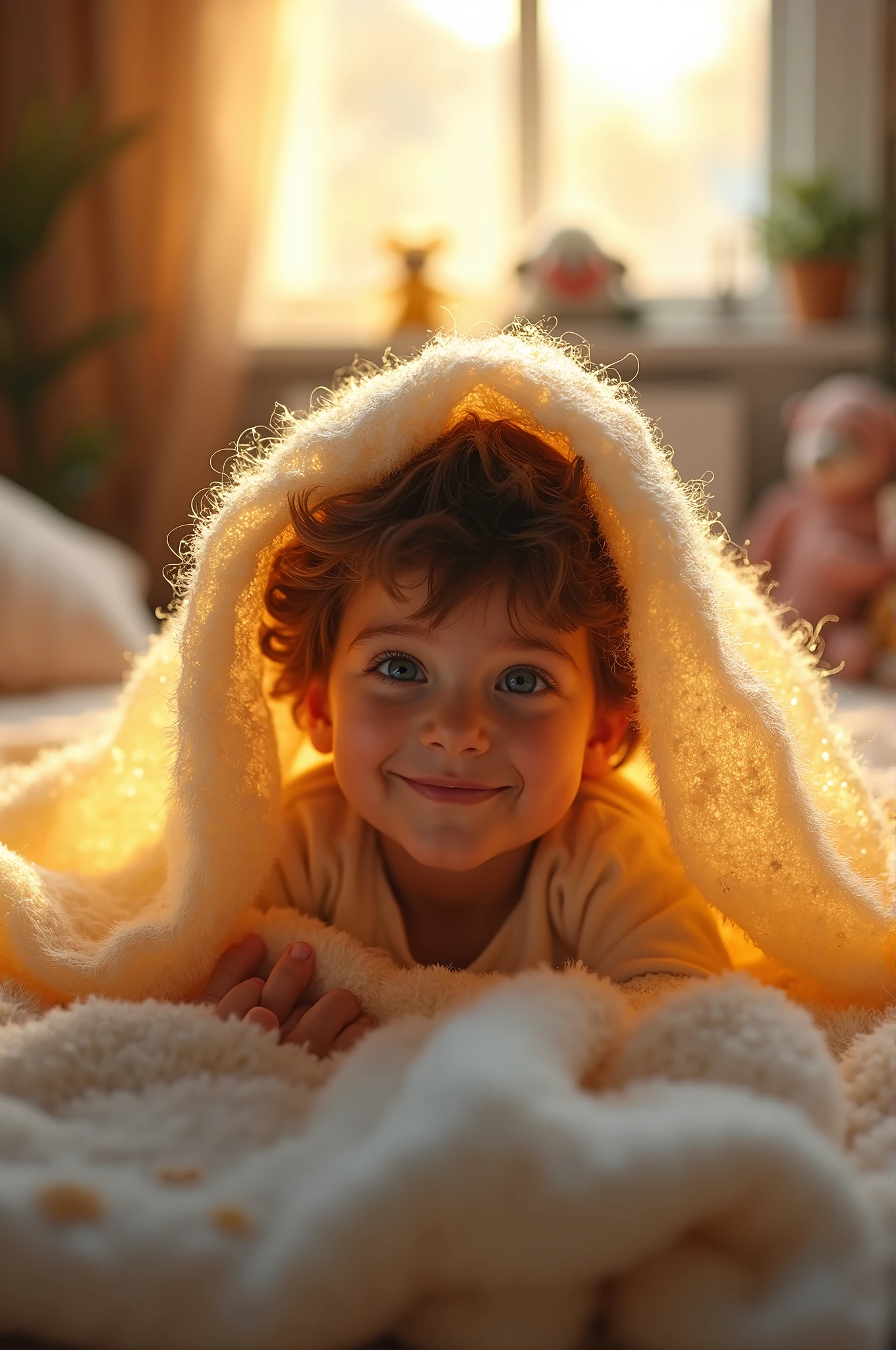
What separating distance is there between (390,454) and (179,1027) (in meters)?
0.41

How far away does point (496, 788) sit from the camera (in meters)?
0.95

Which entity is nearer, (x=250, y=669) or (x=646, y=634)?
(x=646, y=634)

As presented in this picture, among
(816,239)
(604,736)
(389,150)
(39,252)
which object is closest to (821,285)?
(816,239)

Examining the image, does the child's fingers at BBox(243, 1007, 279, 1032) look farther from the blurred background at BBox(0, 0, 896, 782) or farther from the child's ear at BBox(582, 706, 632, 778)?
the blurred background at BBox(0, 0, 896, 782)

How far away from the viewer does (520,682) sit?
3.12 ft

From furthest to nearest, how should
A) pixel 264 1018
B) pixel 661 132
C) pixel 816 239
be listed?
pixel 661 132 → pixel 816 239 → pixel 264 1018

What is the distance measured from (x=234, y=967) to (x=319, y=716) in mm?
221

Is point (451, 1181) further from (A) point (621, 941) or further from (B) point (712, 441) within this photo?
(B) point (712, 441)

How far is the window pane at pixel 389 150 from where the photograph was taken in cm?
319

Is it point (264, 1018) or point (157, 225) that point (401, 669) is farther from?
point (157, 225)

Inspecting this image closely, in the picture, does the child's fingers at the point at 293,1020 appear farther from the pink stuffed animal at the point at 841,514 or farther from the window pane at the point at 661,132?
the window pane at the point at 661,132

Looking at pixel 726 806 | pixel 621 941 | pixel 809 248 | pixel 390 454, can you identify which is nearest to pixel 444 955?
pixel 621 941

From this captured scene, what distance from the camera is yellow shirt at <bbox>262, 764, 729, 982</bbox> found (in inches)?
38.5

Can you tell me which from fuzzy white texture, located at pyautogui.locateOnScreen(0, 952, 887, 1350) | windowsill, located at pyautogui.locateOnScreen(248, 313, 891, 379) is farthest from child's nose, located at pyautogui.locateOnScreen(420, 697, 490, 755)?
windowsill, located at pyautogui.locateOnScreen(248, 313, 891, 379)
